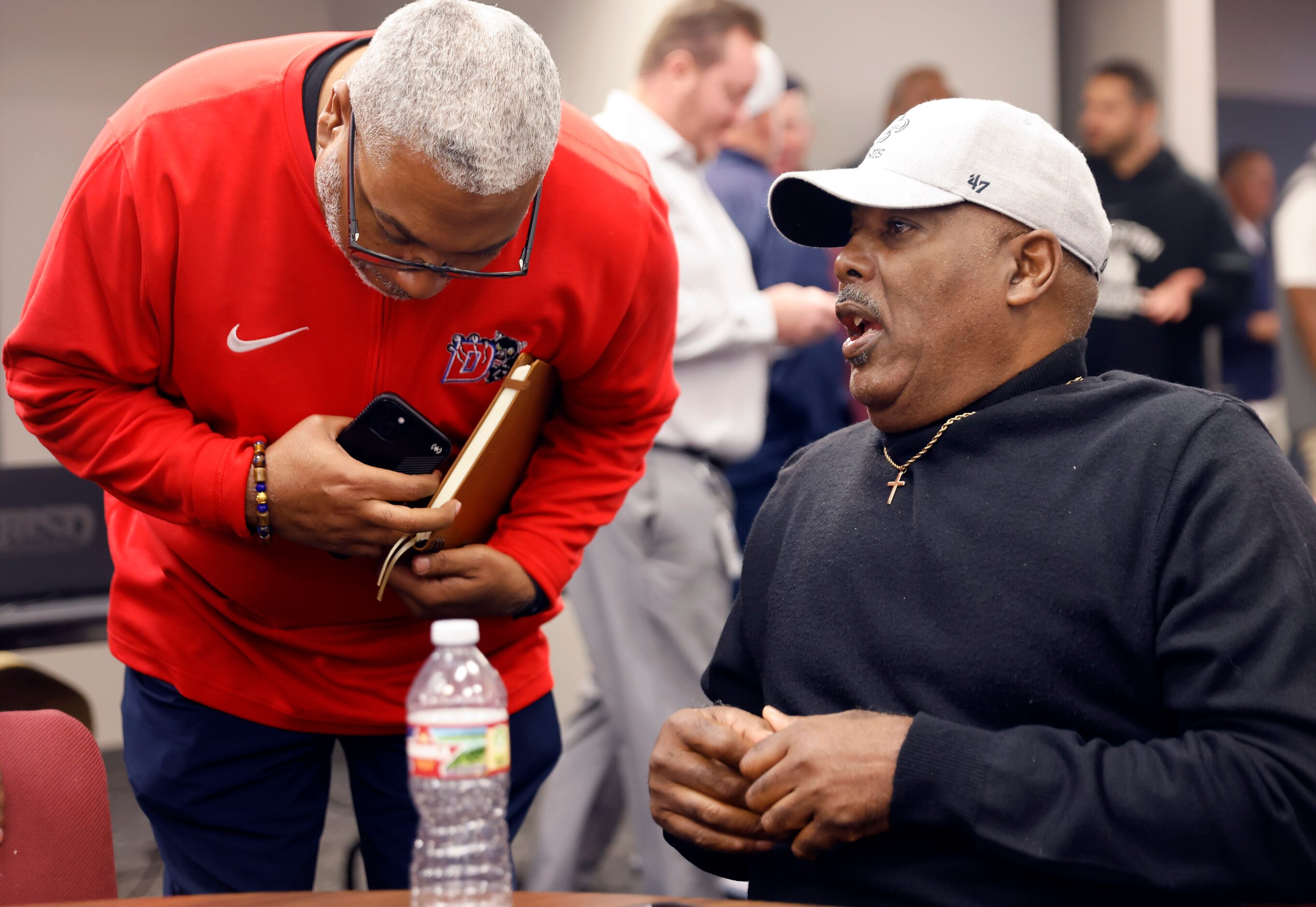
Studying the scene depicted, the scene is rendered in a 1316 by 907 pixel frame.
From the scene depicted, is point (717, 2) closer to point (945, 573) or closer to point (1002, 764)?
point (945, 573)

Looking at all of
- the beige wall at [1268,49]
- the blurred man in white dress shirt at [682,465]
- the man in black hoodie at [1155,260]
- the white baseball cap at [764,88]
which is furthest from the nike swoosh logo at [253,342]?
the beige wall at [1268,49]

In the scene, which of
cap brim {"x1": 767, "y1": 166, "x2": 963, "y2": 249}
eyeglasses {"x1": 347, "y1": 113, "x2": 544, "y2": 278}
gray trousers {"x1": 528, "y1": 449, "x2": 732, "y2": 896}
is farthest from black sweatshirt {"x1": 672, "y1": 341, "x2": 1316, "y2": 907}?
gray trousers {"x1": 528, "y1": 449, "x2": 732, "y2": 896}

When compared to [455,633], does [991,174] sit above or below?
above

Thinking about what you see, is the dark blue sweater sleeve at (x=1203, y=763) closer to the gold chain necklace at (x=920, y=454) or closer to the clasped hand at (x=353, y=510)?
the gold chain necklace at (x=920, y=454)

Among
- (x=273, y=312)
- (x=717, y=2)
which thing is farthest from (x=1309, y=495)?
(x=717, y=2)

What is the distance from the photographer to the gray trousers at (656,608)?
2.88m

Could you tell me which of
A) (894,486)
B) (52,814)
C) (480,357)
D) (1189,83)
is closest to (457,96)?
(480,357)

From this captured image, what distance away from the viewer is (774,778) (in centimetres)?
128

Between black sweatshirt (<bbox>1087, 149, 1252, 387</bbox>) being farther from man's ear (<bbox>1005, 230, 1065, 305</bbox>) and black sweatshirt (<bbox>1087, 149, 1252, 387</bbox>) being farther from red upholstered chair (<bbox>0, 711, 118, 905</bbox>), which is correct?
red upholstered chair (<bbox>0, 711, 118, 905</bbox>)

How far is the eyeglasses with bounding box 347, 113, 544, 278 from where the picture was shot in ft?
4.64

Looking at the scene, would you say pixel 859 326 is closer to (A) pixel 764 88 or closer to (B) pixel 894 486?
(B) pixel 894 486

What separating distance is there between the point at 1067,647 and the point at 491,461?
0.72 metres

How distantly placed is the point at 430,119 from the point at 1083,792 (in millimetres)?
902

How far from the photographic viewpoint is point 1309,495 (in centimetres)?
130
